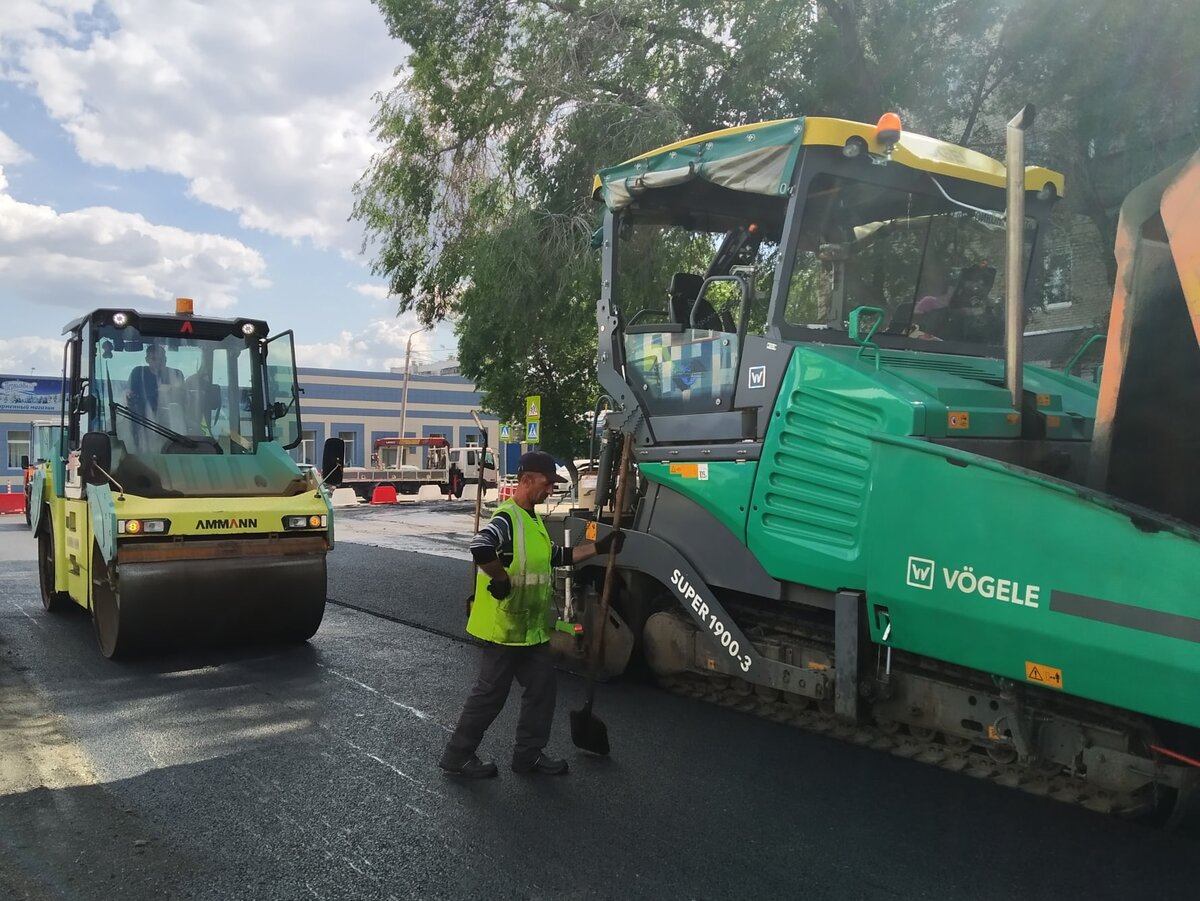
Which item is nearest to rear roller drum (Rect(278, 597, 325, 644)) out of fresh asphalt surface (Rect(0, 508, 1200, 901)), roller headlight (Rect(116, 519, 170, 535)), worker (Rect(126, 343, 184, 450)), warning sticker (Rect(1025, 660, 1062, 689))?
roller headlight (Rect(116, 519, 170, 535))

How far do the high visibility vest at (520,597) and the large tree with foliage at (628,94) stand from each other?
3.57 m

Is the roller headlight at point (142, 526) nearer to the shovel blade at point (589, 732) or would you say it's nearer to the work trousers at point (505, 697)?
the work trousers at point (505, 697)

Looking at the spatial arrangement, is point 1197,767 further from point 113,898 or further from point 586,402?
point 586,402

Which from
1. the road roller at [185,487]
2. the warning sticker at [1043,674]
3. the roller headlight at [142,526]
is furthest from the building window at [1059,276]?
the roller headlight at [142,526]

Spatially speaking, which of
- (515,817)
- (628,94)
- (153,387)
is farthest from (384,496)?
(515,817)

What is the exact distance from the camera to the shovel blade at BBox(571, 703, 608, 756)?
4.92m

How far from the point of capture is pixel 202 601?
6969 mm

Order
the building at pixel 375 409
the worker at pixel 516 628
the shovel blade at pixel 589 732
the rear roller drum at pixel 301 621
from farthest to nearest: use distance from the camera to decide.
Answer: the building at pixel 375 409 < the rear roller drum at pixel 301 621 < the shovel blade at pixel 589 732 < the worker at pixel 516 628

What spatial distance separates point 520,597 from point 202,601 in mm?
3337

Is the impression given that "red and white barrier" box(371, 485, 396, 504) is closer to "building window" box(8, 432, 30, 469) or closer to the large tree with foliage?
the large tree with foliage

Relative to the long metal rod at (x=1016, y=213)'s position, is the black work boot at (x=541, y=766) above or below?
below

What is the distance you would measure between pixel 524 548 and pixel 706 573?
1149 mm

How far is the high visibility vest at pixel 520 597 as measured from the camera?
4.62 meters

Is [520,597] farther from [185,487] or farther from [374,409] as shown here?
[374,409]
